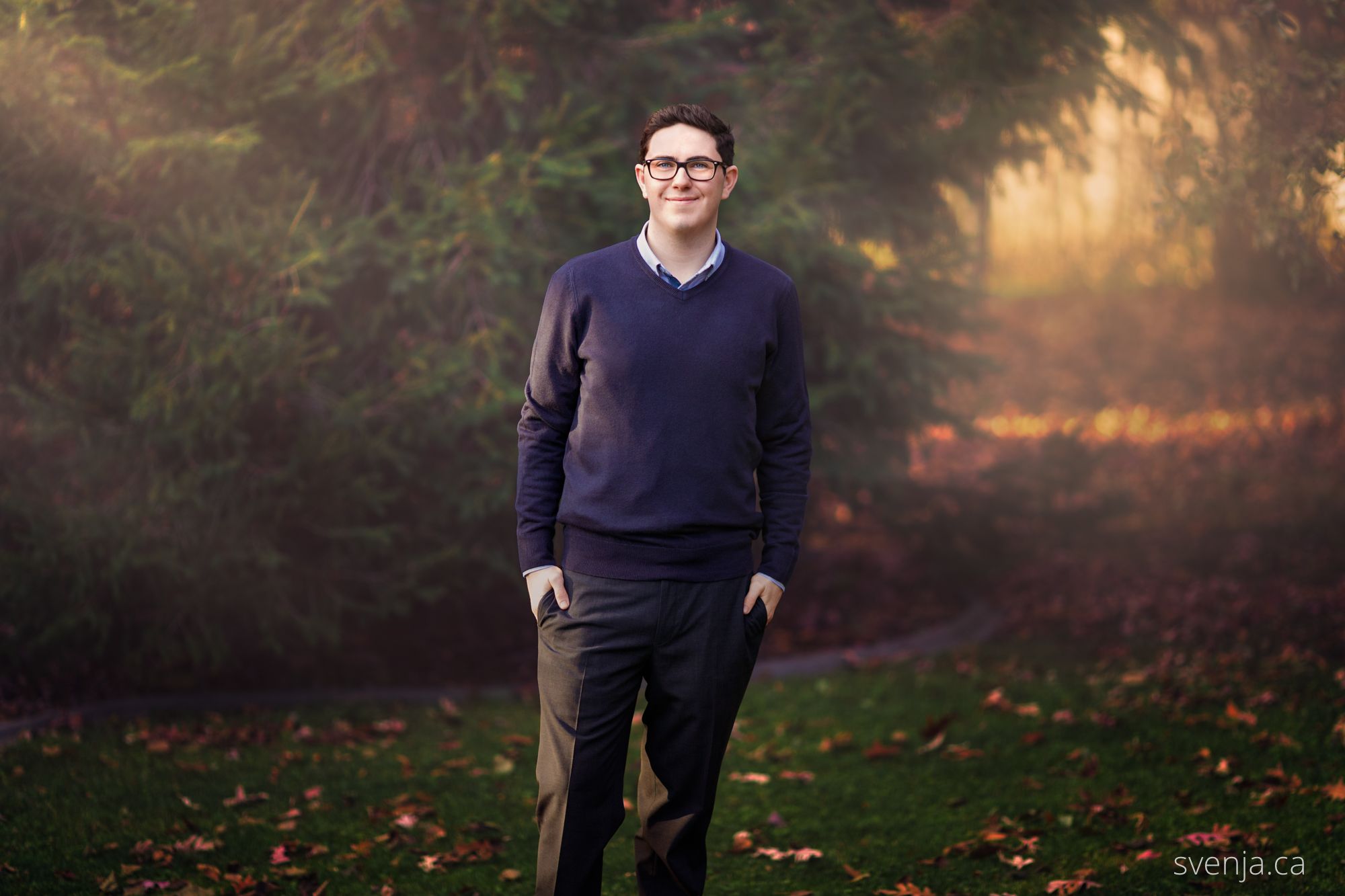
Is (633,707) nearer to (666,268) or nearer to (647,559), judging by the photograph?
(647,559)

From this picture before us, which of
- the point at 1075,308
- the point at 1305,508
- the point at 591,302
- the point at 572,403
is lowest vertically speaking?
the point at 1305,508

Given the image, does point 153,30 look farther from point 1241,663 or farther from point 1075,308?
point 1075,308

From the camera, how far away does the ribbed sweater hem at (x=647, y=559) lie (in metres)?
3.16

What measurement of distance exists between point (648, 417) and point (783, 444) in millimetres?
537

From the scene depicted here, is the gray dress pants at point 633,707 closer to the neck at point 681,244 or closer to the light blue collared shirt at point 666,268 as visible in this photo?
the light blue collared shirt at point 666,268

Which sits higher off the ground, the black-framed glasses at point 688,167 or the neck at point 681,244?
the black-framed glasses at point 688,167

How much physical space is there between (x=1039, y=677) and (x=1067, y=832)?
312 centimetres

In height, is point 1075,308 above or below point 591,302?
above

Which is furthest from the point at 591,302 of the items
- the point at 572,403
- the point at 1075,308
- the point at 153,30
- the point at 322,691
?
the point at 1075,308

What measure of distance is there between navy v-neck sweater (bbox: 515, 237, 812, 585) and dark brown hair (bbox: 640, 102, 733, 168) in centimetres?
31

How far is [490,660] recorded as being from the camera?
29.7ft

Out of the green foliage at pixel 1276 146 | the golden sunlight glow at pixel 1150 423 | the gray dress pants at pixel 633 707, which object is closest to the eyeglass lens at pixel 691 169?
the gray dress pants at pixel 633 707

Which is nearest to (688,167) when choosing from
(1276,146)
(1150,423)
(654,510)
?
(654,510)

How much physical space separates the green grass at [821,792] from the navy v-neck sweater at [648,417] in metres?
2.05
